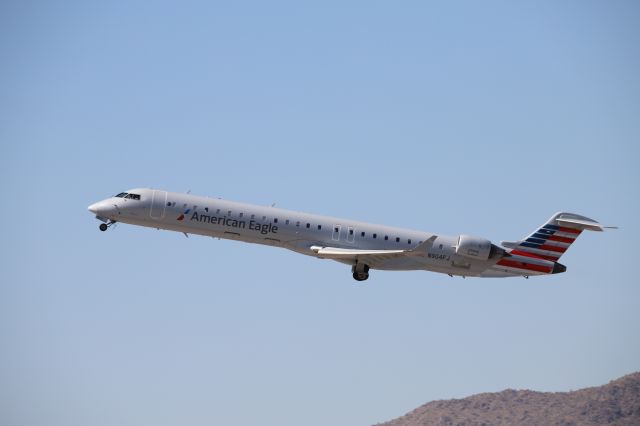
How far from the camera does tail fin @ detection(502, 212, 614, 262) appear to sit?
195ft

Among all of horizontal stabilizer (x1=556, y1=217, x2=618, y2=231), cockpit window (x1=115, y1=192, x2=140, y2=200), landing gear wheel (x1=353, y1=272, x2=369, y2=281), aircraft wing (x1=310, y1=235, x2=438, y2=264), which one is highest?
horizontal stabilizer (x1=556, y1=217, x2=618, y2=231)

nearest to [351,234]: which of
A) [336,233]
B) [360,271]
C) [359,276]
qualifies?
[336,233]

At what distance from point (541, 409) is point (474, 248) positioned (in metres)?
67.4

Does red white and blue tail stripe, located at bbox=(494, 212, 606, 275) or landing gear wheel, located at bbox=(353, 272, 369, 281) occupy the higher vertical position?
red white and blue tail stripe, located at bbox=(494, 212, 606, 275)

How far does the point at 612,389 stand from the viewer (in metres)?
Result: 118

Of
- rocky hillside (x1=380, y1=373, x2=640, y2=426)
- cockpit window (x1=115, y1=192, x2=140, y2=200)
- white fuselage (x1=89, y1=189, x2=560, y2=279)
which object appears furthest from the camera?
rocky hillside (x1=380, y1=373, x2=640, y2=426)

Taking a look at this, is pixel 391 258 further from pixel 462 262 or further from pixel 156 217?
pixel 156 217

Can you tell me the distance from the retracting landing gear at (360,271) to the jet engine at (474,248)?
16.5 ft

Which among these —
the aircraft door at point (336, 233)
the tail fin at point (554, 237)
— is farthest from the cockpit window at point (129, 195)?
the tail fin at point (554, 237)

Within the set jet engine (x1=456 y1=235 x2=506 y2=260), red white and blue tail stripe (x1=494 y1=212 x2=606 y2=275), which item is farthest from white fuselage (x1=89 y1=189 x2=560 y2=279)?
red white and blue tail stripe (x1=494 y1=212 x2=606 y2=275)

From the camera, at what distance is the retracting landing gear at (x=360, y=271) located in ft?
183

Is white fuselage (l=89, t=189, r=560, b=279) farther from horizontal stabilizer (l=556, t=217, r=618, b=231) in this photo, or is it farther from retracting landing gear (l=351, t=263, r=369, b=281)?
horizontal stabilizer (l=556, t=217, r=618, b=231)

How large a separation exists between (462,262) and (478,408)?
222 ft

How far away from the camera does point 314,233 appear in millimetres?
54938
